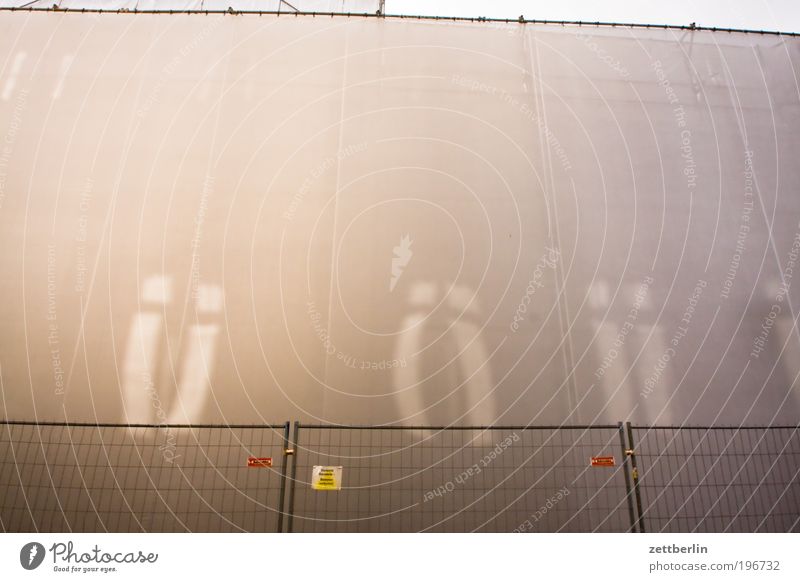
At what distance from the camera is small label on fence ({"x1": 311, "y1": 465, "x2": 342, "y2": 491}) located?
3.99 m

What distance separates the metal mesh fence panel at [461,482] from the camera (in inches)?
179

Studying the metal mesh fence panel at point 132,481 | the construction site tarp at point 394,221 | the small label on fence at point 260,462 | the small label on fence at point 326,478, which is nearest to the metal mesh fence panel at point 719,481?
the construction site tarp at point 394,221

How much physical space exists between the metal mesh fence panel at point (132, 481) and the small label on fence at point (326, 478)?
2.21 ft

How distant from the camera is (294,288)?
211 inches

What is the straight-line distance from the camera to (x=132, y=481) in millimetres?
4535

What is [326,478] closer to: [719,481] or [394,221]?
[394,221]

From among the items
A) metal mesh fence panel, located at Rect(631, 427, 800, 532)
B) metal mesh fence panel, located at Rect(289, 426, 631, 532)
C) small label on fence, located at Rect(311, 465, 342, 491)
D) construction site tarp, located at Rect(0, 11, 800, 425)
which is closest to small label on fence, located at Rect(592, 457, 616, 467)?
metal mesh fence panel, located at Rect(289, 426, 631, 532)

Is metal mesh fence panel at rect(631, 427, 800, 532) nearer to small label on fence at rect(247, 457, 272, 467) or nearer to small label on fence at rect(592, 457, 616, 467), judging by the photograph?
small label on fence at rect(592, 457, 616, 467)

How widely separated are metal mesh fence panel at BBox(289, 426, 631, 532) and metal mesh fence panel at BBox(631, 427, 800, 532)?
0.31 metres

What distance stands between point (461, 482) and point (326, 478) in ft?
4.24

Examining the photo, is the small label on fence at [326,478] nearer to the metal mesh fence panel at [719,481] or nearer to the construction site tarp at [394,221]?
the construction site tarp at [394,221]

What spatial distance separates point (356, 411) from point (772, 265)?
179 inches

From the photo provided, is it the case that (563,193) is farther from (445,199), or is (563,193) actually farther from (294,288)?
(294,288)
